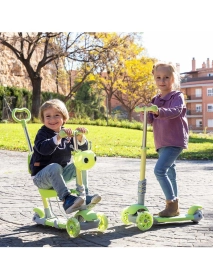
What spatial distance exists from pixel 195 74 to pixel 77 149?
2838 centimetres

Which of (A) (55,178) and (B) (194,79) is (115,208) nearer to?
(A) (55,178)

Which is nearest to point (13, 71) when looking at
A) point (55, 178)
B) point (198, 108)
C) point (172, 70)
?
point (198, 108)

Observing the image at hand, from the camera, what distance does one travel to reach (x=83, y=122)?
648 inches

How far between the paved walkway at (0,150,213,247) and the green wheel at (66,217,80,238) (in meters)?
0.05

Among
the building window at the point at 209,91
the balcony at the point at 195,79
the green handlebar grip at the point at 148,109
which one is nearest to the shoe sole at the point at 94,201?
the green handlebar grip at the point at 148,109

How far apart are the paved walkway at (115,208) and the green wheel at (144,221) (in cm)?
4

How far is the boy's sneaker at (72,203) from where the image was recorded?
3055 mm

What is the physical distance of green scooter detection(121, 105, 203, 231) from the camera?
3.31 meters

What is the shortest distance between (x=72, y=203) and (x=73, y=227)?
165 millimetres

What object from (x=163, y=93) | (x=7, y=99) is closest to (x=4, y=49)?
(x=7, y=99)

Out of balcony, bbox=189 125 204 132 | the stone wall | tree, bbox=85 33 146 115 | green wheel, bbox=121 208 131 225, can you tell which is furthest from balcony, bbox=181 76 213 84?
green wheel, bbox=121 208 131 225

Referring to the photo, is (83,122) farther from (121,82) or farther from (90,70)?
(121,82)

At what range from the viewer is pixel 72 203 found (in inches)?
121

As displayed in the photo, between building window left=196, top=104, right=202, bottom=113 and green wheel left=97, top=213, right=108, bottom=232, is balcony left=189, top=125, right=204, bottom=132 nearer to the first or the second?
building window left=196, top=104, right=202, bottom=113
